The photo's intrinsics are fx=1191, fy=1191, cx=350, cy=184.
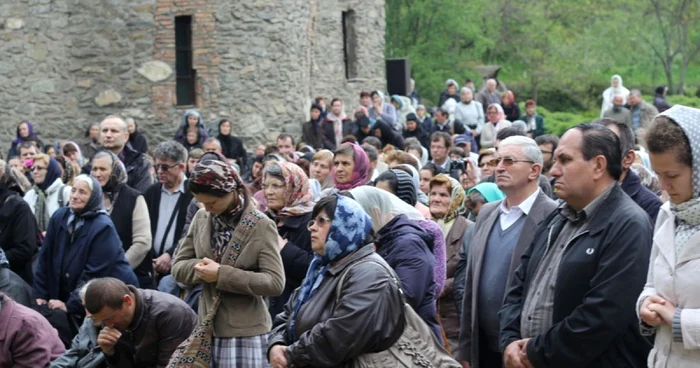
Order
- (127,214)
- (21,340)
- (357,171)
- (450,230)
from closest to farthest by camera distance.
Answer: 1. (21,340)
2. (450,230)
3. (357,171)
4. (127,214)

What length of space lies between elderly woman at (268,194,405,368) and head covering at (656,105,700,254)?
1296 millimetres

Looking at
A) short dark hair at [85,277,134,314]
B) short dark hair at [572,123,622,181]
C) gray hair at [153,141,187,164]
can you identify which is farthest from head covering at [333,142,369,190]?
short dark hair at [572,123,622,181]

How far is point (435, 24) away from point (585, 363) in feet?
98.6

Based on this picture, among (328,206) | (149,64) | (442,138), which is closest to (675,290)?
(328,206)

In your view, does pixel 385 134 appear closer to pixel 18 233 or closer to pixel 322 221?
pixel 18 233

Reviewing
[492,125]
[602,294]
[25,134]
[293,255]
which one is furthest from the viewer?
[492,125]

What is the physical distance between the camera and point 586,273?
16.5 feet

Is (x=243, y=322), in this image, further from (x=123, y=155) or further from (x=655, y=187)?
(x=123, y=155)

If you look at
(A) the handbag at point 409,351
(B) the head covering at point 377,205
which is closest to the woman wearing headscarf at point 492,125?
(B) the head covering at point 377,205

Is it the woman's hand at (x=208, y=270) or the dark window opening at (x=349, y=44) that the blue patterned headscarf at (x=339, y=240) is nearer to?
the woman's hand at (x=208, y=270)

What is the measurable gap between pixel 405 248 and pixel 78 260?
9.57 ft

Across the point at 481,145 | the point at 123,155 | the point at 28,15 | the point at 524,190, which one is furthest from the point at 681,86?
the point at 524,190

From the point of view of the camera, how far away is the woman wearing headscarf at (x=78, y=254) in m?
8.20

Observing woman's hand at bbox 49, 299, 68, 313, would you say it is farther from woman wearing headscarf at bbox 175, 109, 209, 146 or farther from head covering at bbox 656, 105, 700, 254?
woman wearing headscarf at bbox 175, 109, 209, 146
